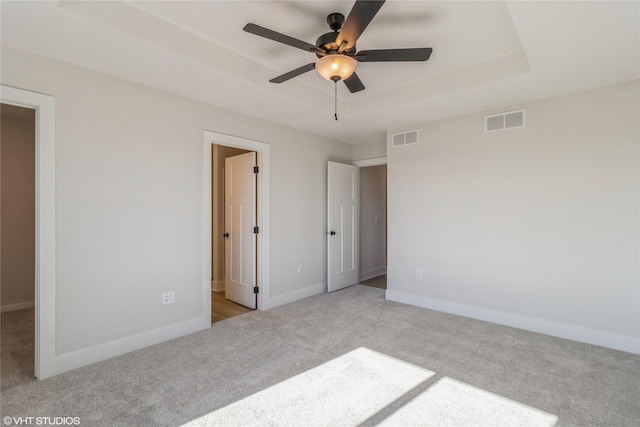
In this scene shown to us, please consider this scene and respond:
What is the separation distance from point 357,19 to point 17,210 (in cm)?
504

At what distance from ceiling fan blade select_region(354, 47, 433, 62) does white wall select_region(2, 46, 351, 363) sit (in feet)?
6.67

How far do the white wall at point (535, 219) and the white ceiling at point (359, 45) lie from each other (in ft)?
1.36

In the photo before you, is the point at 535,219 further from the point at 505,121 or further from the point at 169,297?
the point at 169,297

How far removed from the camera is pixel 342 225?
5105 millimetres

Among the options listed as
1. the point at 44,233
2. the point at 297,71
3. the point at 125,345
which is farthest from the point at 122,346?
the point at 297,71

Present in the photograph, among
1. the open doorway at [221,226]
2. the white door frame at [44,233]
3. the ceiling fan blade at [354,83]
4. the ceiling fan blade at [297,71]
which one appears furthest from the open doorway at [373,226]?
the white door frame at [44,233]

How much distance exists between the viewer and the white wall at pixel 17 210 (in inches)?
158

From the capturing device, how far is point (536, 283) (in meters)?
3.32

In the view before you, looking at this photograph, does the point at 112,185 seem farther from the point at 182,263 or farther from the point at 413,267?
the point at 413,267

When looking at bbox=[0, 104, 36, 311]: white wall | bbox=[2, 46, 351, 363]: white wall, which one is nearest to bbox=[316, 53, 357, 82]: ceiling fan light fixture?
bbox=[2, 46, 351, 363]: white wall

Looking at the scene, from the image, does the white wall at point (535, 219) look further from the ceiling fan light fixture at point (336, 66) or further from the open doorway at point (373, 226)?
the ceiling fan light fixture at point (336, 66)

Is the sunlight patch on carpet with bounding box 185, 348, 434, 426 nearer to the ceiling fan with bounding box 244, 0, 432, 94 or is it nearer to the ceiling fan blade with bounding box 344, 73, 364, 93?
the ceiling fan with bounding box 244, 0, 432, 94

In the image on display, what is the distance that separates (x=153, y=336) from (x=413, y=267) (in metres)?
3.26

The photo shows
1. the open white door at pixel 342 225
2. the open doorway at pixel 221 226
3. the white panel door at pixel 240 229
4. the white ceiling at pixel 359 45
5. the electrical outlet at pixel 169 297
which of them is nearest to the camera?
the white ceiling at pixel 359 45
